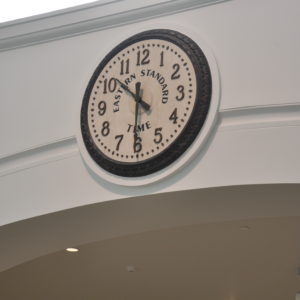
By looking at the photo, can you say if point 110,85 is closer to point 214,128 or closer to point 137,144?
point 137,144

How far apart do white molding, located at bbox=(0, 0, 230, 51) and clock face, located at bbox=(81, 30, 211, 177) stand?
0.13 m

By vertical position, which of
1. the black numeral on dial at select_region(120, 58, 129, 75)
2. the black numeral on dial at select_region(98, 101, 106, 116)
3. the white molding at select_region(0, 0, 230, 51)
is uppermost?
the white molding at select_region(0, 0, 230, 51)

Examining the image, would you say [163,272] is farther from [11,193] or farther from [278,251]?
[11,193]

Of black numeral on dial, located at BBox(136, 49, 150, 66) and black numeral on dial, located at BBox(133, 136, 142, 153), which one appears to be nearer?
black numeral on dial, located at BBox(133, 136, 142, 153)

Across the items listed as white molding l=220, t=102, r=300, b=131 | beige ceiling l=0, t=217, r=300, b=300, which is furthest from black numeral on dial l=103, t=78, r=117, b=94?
beige ceiling l=0, t=217, r=300, b=300

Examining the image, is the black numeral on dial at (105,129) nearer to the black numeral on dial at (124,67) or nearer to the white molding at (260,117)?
the black numeral on dial at (124,67)

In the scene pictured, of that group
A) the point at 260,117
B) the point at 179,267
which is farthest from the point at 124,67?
the point at 179,267

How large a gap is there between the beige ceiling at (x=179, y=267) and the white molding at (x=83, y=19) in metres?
1.83

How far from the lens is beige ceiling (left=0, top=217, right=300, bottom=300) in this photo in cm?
426

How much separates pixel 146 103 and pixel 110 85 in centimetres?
25

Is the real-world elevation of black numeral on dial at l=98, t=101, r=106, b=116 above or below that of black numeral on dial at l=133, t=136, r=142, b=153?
above

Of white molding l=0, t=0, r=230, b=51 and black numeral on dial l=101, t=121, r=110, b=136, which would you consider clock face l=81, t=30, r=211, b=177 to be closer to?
black numeral on dial l=101, t=121, r=110, b=136

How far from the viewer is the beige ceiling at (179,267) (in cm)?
426

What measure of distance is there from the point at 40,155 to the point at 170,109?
773mm
